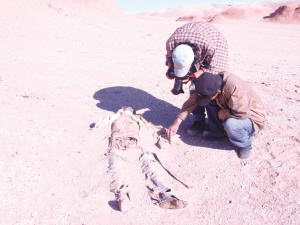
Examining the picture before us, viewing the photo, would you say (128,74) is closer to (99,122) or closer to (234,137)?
(99,122)

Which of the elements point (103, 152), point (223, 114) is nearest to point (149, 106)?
point (103, 152)

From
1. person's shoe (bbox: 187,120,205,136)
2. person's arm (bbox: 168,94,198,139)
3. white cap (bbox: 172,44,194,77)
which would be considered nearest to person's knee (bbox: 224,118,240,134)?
person's arm (bbox: 168,94,198,139)

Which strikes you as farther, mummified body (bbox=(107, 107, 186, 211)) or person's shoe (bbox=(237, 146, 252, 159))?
person's shoe (bbox=(237, 146, 252, 159))

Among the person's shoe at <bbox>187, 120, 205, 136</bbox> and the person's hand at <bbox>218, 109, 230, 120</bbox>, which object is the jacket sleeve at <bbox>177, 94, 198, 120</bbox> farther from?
the person's shoe at <bbox>187, 120, 205, 136</bbox>

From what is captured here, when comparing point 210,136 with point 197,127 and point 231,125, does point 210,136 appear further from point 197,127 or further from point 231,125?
point 231,125

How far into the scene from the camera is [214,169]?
146 inches

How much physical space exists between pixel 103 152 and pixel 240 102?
1378 mm

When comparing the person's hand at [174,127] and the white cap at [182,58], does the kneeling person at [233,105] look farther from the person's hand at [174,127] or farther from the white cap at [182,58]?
the white cap at [182,58]

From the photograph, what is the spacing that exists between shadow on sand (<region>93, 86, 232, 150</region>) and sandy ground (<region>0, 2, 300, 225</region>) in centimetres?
1

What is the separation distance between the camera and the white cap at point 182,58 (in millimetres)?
3664

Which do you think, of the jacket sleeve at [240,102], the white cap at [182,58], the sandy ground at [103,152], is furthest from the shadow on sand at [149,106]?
the white cap at [182,58]

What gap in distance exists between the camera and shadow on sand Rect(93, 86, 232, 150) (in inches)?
166

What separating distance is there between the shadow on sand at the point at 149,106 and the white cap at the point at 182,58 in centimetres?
85

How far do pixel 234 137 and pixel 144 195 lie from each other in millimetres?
1045
